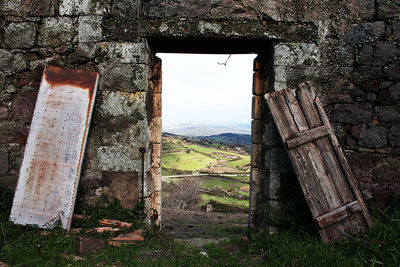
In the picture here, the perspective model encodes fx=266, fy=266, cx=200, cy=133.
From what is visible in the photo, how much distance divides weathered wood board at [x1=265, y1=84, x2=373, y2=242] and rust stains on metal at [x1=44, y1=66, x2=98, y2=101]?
2072 mm

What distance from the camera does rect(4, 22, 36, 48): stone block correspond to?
3.25 metres

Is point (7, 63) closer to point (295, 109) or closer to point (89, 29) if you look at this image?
point (89, 29)

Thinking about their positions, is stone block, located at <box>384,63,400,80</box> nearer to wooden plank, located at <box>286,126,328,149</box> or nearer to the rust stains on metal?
wooden plank, located at <box>286,126,328,149</box>

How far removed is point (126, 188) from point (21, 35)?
2.28m

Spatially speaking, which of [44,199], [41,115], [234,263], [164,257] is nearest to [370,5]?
[234,263]

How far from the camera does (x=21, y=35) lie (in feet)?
10.7

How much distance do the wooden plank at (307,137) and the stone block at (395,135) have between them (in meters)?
0.94

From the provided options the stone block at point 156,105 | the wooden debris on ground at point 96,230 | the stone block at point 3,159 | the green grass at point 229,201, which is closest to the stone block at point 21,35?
the stone block at point 3,159

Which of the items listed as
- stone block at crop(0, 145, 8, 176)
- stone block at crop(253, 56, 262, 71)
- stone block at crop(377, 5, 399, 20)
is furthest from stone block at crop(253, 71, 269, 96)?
stone block at crop(0, 145, 8, 176)

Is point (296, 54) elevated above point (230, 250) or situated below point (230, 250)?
above

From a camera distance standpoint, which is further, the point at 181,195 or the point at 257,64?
the point at 181,195

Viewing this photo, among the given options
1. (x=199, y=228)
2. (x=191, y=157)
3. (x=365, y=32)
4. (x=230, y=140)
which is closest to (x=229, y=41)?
(x=365, y=32)

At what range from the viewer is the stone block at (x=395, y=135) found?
3.17 meters

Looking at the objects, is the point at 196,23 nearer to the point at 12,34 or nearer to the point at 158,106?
the point at 158,106
